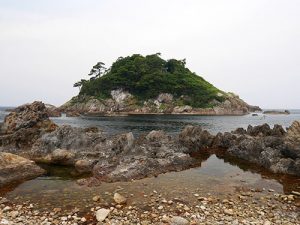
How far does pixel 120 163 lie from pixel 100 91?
132 meters

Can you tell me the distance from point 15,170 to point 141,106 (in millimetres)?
124751

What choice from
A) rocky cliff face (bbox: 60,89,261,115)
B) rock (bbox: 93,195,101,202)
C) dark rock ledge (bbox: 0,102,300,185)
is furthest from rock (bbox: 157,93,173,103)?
rock (bbox: 93,195,101,202)

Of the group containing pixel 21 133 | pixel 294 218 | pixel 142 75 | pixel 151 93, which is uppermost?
pixel 142 75

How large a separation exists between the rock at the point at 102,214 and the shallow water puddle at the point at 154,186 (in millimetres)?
1623

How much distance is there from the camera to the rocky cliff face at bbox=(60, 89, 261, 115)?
14550 cm

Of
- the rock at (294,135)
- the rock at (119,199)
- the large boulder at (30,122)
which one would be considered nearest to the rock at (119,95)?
the large boulder at (30,122)

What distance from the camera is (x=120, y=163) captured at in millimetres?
26750

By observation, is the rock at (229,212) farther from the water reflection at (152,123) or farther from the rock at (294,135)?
the water reflection at (152,123)

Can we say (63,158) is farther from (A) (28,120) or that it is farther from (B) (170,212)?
(A) (28,120)

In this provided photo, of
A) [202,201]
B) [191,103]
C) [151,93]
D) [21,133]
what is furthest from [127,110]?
A: [202,201]

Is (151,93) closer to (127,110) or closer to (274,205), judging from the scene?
(127,110)

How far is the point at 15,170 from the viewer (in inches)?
934

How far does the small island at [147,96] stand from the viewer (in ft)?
482

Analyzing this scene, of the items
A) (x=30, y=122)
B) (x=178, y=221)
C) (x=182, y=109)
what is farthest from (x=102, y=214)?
(x=182, y=109)
